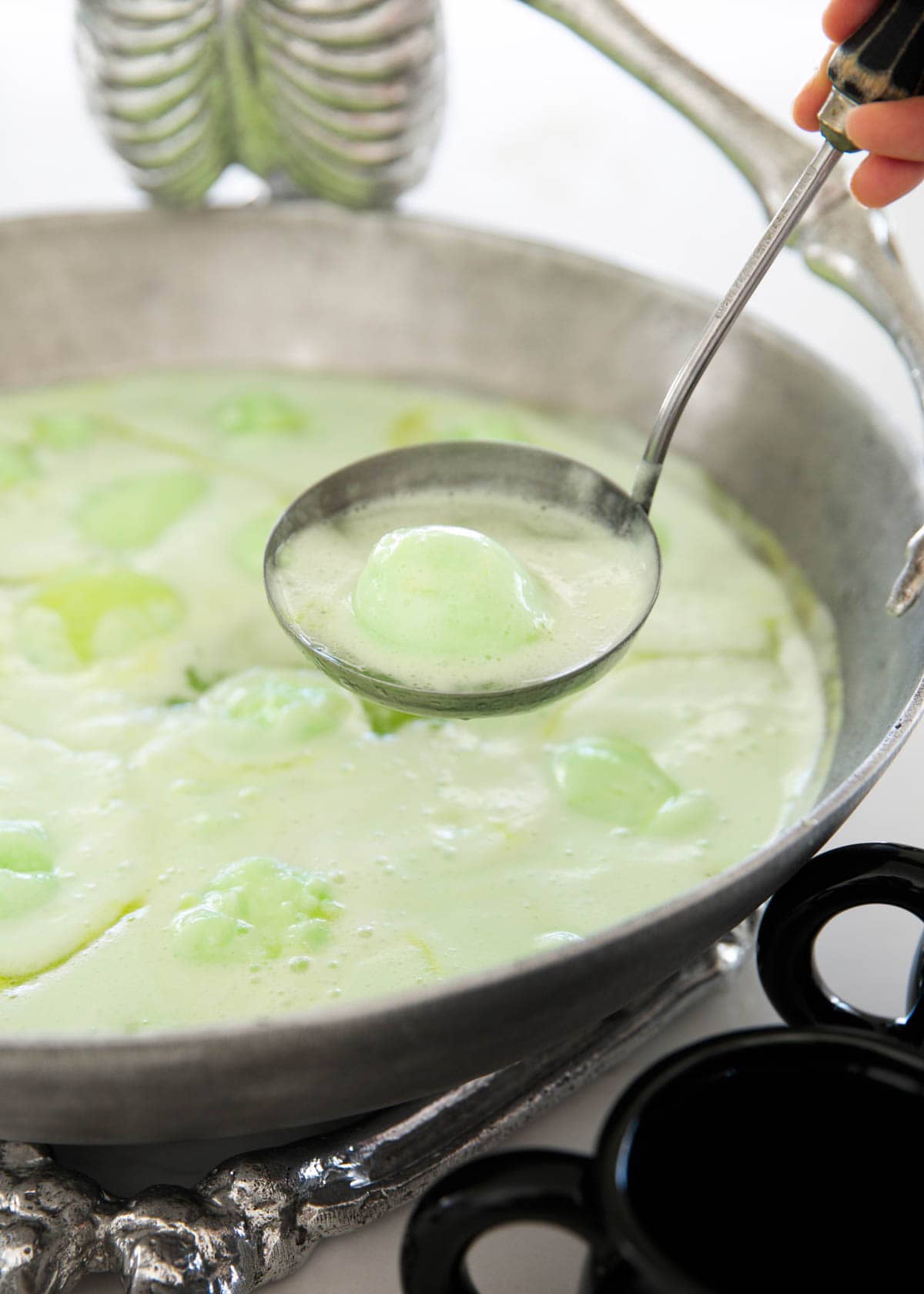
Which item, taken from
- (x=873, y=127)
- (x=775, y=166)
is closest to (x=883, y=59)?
(x=873, y=127)

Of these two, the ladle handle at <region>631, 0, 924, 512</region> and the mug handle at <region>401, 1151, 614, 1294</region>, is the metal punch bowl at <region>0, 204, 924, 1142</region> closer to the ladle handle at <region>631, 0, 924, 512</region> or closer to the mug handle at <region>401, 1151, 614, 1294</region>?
the mug handle at <region>401, 1151, 614, 1294</region>

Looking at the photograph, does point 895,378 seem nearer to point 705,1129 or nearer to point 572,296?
point 572,296

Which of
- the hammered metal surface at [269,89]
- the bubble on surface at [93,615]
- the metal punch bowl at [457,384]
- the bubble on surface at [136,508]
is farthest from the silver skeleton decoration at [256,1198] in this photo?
the hammered metal surface at [269,89]

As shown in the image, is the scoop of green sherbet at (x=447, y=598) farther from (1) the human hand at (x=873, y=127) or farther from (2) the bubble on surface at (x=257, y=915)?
(1) the human hand at (x=873, y=127)

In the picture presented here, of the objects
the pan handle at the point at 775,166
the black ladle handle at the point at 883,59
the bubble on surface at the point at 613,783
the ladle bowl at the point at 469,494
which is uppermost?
the black ladle handle at the point at 883,59

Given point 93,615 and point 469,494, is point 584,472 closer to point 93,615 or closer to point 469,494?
point 469,494
